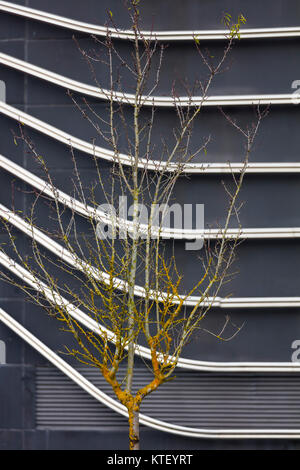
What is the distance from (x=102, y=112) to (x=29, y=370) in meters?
4.94

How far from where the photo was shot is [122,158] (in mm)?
11570

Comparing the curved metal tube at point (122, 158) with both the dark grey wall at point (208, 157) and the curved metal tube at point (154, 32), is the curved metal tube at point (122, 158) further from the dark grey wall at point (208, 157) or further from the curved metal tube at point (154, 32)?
the curved metal tube at point (154, 32)

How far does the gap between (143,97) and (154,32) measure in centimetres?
115

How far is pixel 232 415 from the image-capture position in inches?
463

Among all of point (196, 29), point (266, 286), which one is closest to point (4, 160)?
point (196, 29)

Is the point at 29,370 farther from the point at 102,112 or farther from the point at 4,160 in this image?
the point at 102,112

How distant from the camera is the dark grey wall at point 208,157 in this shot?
11672mm

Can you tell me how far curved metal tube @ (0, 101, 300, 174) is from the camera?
37.7 feet

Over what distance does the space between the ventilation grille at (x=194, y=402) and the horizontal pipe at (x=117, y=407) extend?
0.58 ft

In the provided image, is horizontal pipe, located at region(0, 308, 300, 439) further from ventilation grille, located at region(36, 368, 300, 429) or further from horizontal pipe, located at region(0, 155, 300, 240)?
horizontal pipe, located at region(0, 155, 300, 240)

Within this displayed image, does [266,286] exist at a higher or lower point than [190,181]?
lower

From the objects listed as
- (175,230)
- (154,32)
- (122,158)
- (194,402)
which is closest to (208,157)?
(175,230)

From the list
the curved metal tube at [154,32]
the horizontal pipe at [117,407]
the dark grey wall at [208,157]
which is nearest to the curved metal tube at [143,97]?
the dark grey wall at [208,157]

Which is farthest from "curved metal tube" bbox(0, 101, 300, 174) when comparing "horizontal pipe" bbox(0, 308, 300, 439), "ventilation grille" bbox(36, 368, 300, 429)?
"ventilation grille" bbox(36, 368, 300, 429)
